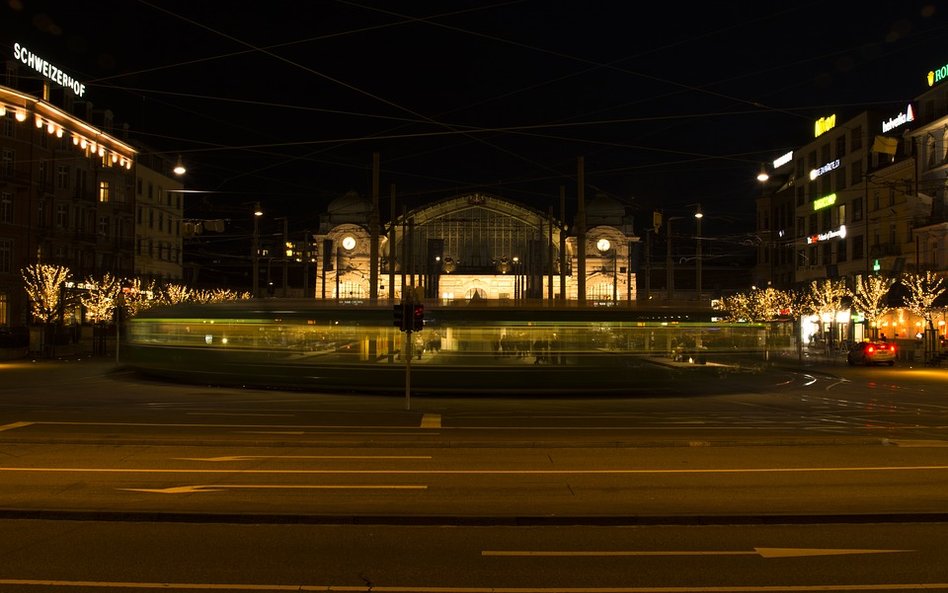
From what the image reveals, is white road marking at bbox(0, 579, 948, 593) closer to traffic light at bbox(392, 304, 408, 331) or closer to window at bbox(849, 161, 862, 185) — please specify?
traffic light at bbox(392, 304, 408, 331)

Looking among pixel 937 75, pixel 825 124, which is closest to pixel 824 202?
pixel 825 124

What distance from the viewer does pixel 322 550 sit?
302 inches

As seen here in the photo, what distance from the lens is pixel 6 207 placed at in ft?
187

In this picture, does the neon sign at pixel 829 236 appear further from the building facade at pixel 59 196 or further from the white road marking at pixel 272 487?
the white road marking at pixel 272 487

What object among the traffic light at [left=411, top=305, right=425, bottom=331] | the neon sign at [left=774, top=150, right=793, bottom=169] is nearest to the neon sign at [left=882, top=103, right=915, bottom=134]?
the neon sign at [left=774, top=150, right=793, bottom=169]

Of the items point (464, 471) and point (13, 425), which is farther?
point (13, 425)

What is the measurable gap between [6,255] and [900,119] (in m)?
61.7

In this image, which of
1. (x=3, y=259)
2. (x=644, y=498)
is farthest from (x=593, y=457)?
(x=3, y=259)

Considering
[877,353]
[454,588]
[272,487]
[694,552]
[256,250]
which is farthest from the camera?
[877,353]

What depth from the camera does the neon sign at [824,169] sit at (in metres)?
69.9

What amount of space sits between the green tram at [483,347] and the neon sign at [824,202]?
46247 mm

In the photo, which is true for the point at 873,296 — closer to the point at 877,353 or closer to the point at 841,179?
the point at 877,353

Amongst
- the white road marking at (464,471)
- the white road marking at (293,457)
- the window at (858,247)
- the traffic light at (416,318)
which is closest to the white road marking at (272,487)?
the white road marking at (464,471)

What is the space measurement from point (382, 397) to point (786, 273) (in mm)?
69304
